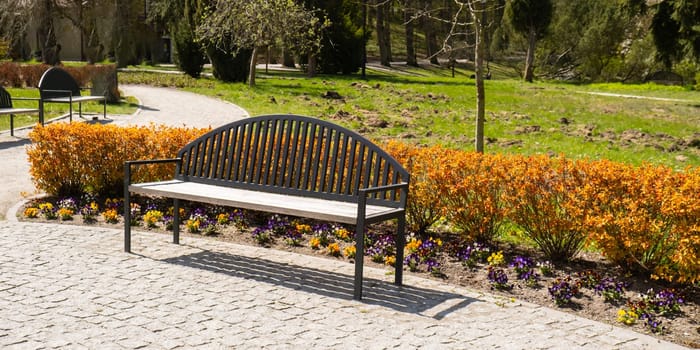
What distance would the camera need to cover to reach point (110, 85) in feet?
68.6

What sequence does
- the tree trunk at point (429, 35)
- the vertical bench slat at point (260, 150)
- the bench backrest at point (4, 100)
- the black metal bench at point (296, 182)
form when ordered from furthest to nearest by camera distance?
the tree trunk at point (429, 35)
the bench backrest at point (4, 100)
the vertical bench slat at point (260, 150)
the black metal bench at point (296, 182)

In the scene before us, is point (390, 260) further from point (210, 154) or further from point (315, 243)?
point (210, 154)

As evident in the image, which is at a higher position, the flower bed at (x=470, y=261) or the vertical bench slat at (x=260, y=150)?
the vertical bench slat at (x=260, y=150)

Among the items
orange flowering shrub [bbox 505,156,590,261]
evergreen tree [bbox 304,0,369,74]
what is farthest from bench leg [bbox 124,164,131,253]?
evergreen tree [bbox 304,0,369,74]

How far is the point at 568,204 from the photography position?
18.3ft

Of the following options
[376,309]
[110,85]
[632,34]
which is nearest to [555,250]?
[376,309]

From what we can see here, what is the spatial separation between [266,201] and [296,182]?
493mm

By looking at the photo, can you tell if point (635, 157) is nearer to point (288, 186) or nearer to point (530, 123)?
point (530, 123)

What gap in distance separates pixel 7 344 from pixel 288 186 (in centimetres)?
269

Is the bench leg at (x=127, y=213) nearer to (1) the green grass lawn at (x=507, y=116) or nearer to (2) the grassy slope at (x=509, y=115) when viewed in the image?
(1) the green grass lawn at (x=507, y=116)

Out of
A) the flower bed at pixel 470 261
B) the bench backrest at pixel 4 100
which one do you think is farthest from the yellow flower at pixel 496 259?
the bench backrest at pixel 4 100

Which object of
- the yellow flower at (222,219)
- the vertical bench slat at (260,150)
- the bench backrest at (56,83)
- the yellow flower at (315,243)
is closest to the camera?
the vertical bench slat at (260,150)

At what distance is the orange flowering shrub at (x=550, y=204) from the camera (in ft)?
18.6

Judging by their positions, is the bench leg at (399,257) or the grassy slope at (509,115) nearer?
the bench leg at (399,257)
